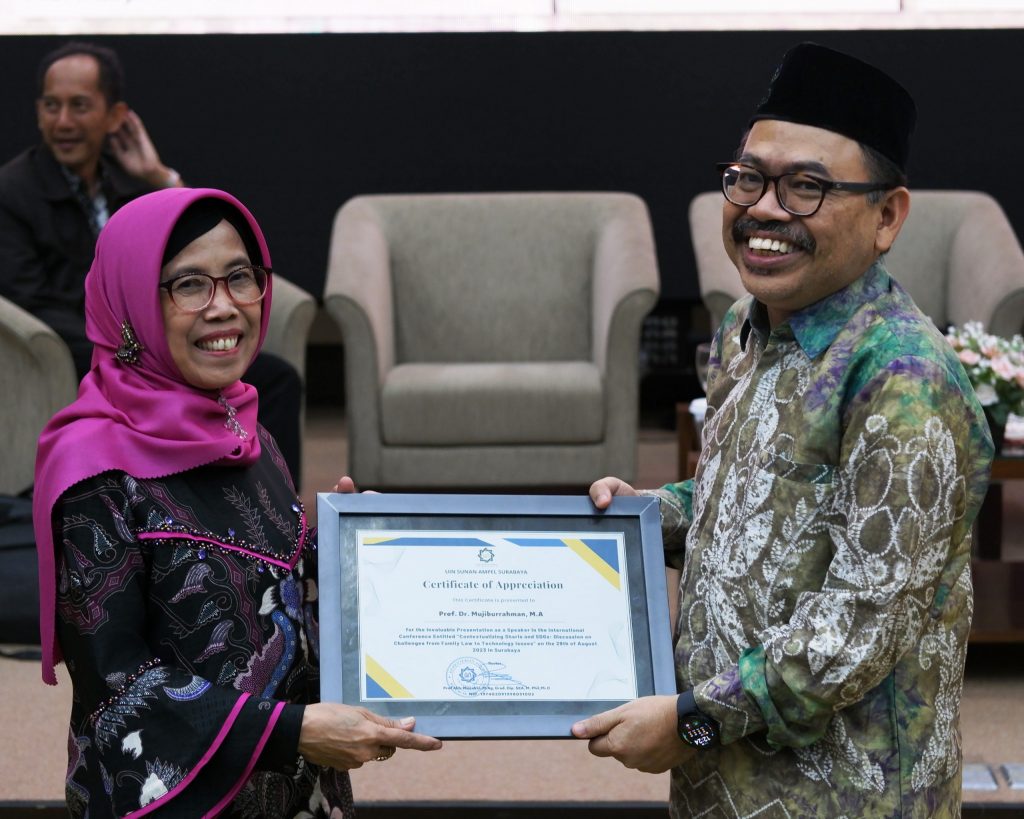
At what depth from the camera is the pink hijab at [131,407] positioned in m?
1.62

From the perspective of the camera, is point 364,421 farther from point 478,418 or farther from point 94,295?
point 94,295

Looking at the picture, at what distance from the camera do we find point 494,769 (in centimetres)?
306

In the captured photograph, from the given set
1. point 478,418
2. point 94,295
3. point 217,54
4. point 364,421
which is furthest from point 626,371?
point 94,295

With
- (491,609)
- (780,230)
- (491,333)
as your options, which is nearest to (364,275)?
(491,333)

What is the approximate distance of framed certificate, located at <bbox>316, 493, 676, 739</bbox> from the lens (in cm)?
162

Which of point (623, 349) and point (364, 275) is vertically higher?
point (364, 275)

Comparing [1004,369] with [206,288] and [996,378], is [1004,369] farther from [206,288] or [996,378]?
[206,288]

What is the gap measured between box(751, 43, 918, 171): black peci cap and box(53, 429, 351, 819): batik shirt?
78cm

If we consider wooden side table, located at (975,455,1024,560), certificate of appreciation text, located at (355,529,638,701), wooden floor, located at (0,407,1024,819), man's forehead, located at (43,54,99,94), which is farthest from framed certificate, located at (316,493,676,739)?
man's forehead, located at (43,54,99,94)

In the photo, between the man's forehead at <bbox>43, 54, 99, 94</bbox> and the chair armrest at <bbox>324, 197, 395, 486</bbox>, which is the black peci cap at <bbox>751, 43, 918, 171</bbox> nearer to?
the chair armrest at <bbox>324, 197, 395, 486</bbox>

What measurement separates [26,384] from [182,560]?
3116 mm

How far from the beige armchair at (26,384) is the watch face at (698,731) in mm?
3028

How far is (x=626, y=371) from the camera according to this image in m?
4.86

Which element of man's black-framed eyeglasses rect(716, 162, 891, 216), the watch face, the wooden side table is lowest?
the wooden side table
